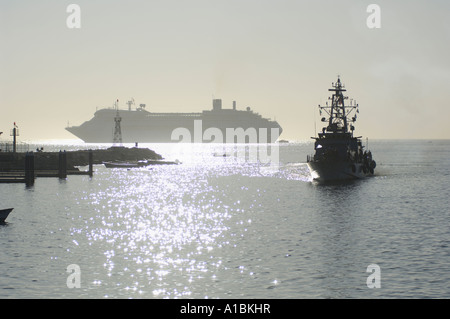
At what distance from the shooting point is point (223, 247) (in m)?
31.6

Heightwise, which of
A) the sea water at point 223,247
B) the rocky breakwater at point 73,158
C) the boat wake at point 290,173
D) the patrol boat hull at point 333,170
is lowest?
the sea water at point 223,247

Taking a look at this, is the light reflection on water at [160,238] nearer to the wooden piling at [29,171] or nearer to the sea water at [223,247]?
the sea water at [223,247]

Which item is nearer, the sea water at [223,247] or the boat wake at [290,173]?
the sea water at [223,247]

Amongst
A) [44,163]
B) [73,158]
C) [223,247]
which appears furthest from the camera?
[73,158]

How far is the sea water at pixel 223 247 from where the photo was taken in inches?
893

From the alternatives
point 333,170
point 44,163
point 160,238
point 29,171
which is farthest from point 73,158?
point 160,238

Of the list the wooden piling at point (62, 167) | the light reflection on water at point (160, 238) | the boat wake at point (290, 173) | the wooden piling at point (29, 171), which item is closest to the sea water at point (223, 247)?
the light reflection on water at point (160, 238)

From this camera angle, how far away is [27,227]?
39500 millimetres

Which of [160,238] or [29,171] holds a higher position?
[29,171]

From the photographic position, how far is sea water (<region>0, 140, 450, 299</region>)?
2269 centimetres

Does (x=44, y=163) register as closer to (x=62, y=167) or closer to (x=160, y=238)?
(x=62, y=167)

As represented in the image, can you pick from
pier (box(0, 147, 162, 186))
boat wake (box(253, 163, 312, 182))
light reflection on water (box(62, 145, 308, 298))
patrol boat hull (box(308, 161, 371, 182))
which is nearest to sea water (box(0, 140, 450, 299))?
light reflection on water (box(62, 145, 308, 298))
